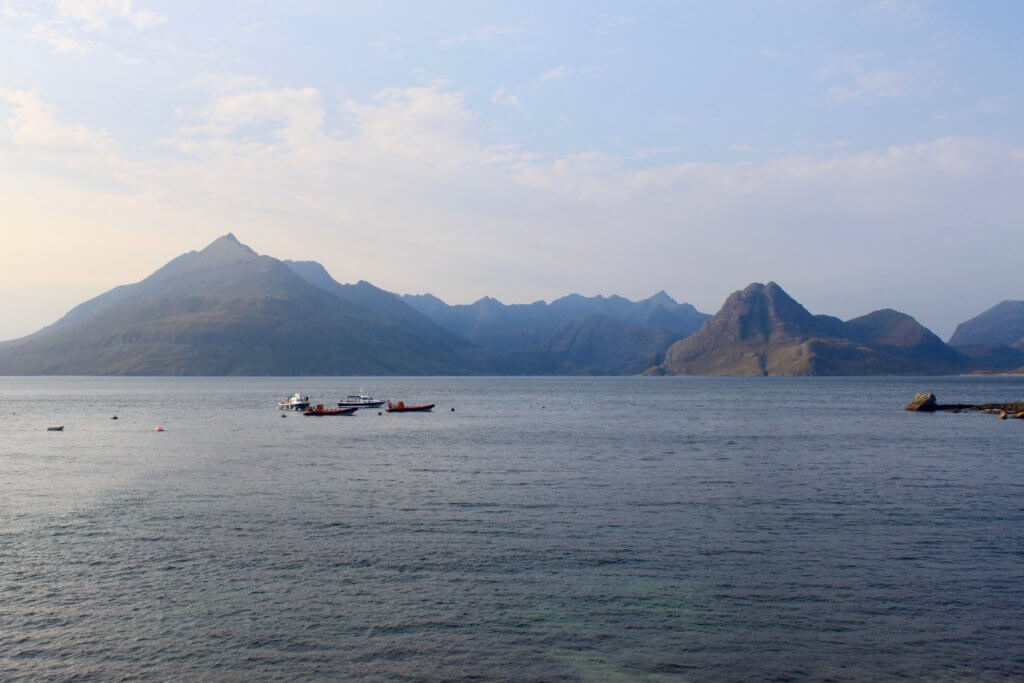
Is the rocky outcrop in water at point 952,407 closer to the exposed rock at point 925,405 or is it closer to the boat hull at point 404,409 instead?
the exposed rock at point 925,405

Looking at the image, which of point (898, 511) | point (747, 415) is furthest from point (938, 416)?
point (898, 511)

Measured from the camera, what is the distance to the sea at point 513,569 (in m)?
24.6

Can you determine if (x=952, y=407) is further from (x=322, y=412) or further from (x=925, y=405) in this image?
(x=322, y=412)

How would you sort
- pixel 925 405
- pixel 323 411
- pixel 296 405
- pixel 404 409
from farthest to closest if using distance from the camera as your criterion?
1. pixel 404 409
2. pixel 296 405
3. pixel 925 405
4. pixel 323 411

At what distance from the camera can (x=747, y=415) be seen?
5797 inches

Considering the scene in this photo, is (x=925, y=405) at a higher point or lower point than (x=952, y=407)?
higher

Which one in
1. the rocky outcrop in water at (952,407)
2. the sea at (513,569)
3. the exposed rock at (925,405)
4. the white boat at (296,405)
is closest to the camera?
the sea at (513,569)

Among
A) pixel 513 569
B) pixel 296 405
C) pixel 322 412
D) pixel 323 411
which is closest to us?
pixel 513 569

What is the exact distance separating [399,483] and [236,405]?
5407 inches

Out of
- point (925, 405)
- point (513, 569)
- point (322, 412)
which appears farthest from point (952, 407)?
point (513, 569)

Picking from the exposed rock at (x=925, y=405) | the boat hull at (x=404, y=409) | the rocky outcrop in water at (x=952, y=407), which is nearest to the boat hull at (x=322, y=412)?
the boat hull at (x=404, y=409)

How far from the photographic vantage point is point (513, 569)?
33.7 metres

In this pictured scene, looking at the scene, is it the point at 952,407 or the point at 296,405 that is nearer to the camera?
the point at 952,407

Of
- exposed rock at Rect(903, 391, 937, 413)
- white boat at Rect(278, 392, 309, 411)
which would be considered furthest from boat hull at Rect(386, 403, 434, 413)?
exposed rock at Rect(903, 391, 937, 413)
